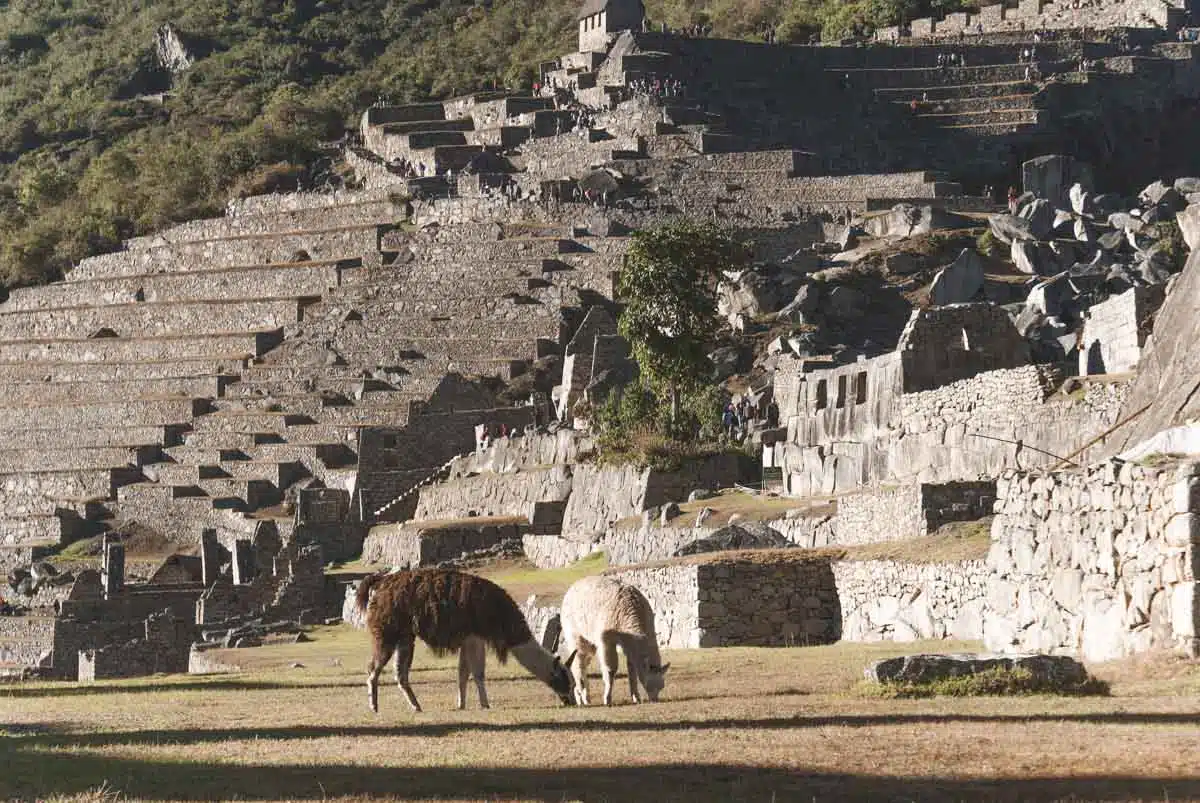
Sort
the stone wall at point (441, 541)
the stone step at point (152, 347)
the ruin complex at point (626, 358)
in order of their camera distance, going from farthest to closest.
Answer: the stone step at point (152, 347) < the stone wall at point (441, 541) < the ruin complex at point (626, 358)

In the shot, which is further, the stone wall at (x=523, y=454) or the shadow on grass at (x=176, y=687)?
the stone wall at (x=523, y=454)

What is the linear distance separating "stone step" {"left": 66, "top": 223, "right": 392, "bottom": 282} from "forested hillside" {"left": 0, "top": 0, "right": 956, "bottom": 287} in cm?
1122

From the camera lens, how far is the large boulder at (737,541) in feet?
106

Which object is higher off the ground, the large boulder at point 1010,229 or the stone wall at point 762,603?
the large boulder at point 1010,229

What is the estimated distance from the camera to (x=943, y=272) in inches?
2383

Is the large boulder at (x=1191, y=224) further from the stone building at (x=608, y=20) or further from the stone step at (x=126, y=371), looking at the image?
the stone building at (x=608, y=20)

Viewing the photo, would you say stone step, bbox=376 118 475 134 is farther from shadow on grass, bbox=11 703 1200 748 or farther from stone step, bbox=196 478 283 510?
shadow on grass, bbox=11 703 1200 748

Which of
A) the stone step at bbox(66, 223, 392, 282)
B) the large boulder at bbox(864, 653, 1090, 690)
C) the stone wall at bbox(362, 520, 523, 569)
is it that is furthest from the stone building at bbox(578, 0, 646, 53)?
the large boulder at bbox(864, 653, 1090, 690)

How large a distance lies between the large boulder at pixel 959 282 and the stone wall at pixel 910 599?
3316 centimetres

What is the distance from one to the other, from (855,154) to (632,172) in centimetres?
990

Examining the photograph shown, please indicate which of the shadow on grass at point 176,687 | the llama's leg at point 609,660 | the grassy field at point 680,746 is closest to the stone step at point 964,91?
the shadow on grass at point 176,687

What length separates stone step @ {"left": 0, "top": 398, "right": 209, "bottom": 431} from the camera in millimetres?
72125

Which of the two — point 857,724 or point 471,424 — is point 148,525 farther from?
point 857,724

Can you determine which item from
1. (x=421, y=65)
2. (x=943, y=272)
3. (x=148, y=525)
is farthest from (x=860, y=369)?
(x=421, y=65)
